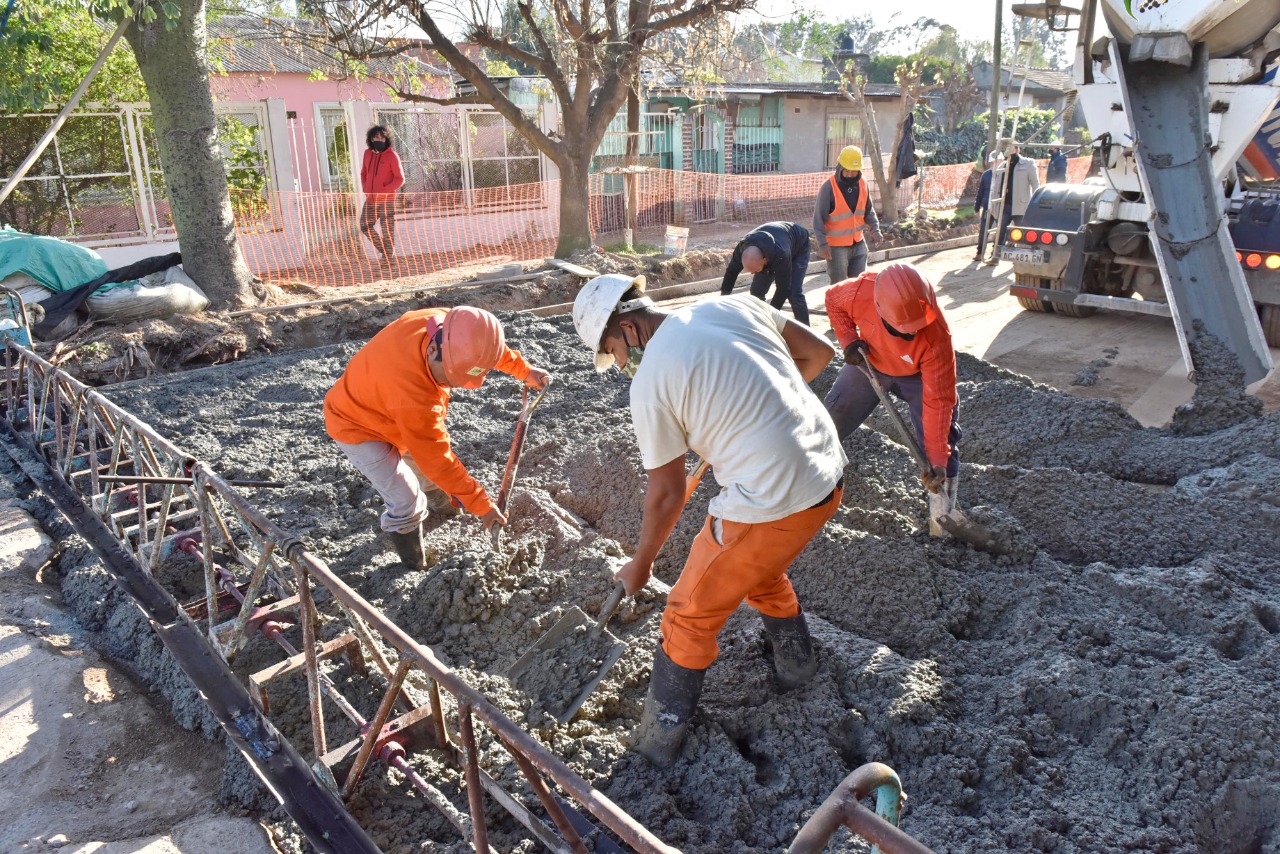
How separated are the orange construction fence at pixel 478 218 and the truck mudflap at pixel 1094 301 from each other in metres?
6.82

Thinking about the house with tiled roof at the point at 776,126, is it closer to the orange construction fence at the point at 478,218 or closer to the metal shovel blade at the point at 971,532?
the orange construction fence at the point at 478,218

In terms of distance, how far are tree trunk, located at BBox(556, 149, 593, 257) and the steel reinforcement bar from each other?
8.30m

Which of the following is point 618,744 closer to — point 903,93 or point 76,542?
point 76,542

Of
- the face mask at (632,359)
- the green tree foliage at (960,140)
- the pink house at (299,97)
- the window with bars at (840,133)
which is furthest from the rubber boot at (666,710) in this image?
the green tree foliage at (960,140)

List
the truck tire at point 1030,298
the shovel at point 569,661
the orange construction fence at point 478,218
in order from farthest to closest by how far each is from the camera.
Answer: the orange construction fence at point 478,218, the truck tire at point 1030,298, the shovel at point 569,661

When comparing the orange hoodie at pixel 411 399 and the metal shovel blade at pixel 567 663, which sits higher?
the orange hoodie at pixel 411 399

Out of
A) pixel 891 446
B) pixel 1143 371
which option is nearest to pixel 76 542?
pixel 891 446

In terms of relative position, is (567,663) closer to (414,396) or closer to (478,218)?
(414,396)

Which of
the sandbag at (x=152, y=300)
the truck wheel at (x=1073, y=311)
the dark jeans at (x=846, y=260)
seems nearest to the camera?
the sandbag at (x=152, y=300)

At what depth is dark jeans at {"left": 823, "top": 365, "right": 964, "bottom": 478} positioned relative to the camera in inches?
169

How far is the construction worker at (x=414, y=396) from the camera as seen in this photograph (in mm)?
3371

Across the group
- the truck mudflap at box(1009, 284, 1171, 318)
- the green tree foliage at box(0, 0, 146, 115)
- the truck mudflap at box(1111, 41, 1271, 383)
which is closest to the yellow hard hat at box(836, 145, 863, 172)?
the truck mudflap at box(1009, 284, 1171, 318)

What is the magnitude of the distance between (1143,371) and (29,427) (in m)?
8.70

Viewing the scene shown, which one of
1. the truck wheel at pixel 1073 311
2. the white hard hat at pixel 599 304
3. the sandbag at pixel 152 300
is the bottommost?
the truck wheel at pixel 1073 311
